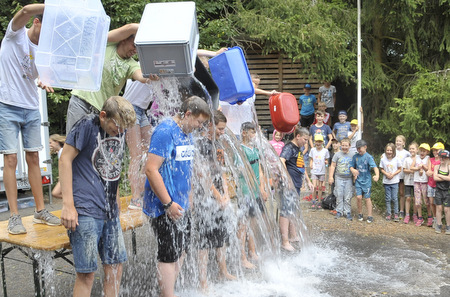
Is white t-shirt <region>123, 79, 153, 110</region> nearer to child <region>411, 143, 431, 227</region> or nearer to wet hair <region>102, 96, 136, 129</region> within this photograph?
wet hair <region>102, 96, 136, 129</region>

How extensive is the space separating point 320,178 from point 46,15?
5841 mm

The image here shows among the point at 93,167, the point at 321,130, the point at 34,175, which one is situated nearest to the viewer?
the point at 93,167

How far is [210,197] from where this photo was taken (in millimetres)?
4461

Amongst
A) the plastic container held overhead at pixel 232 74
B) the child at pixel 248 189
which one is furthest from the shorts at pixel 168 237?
the plastic container held overhead at pixel 232 74

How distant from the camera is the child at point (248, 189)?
5.25m

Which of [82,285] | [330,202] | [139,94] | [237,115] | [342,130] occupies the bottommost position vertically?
[330,202]

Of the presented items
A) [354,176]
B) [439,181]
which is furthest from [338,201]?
[439,181]

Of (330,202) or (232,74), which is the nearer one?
(232,74)

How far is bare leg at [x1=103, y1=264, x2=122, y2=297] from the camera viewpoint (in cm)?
356

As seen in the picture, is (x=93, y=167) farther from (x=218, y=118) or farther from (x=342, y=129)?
(x=342, y=129)

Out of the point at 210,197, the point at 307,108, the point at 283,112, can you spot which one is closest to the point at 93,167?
the point at 210,197

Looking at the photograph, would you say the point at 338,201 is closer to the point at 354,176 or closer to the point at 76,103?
the point at 354,176

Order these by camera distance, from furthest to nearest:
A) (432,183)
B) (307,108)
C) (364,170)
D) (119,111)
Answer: (307,108) → (364,170) → (432,183) → (119,111)

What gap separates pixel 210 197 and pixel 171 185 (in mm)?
852
